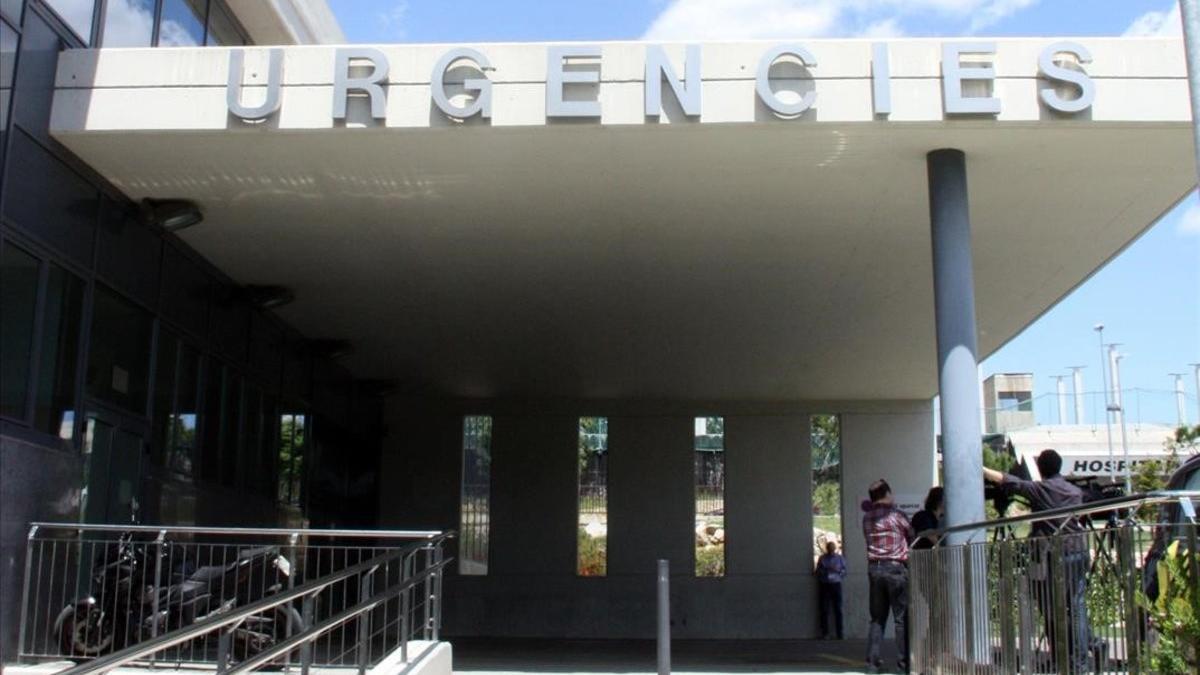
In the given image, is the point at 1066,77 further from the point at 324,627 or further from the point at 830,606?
the point at 830,606

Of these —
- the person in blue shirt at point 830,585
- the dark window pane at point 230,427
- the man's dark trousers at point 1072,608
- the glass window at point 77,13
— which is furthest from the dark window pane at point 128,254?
the person in blue shirt at point 830,585

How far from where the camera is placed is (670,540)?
20.8 meters

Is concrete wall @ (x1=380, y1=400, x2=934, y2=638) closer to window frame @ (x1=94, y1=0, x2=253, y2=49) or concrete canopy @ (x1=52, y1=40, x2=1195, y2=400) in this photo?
concrete canopy @ (x1=52, y1=40, x2=1195, y2=400)

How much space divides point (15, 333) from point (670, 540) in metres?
13.9

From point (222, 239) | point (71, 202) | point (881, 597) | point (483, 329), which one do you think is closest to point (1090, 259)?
point (881, 597)

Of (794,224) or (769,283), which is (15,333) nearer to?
(794,224)

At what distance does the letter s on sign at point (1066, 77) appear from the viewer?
836cm

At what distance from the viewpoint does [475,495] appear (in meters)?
21.0

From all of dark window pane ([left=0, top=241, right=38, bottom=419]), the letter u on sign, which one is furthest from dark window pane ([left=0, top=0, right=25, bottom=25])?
dark window pane ([left=0, top=241, right=38, bottom=419])

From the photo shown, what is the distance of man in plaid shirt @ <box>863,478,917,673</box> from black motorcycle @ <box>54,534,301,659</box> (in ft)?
14.7

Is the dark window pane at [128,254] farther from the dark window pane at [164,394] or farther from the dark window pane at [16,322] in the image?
the dark window pane at [16,322]

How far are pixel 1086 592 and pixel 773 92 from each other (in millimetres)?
4306

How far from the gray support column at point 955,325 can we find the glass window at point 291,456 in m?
9.15

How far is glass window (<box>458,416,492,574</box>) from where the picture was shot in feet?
68.1
